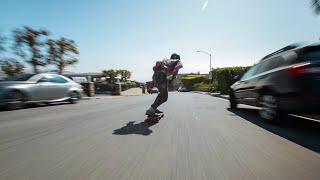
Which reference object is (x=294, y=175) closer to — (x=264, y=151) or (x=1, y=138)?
(x=264, y=151)

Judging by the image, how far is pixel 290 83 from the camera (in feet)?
19.1

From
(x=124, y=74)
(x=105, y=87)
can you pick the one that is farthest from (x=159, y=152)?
(x=124, y=74)

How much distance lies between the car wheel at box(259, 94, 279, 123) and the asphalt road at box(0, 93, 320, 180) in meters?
0.37

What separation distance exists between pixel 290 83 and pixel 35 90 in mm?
9852

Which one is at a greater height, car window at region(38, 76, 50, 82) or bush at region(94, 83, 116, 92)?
car window at region(38, 76, 50, 82)

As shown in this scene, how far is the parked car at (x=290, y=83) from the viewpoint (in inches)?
216

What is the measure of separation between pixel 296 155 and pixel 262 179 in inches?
50.0

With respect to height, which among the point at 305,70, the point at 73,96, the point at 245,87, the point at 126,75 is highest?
the point at 126,75

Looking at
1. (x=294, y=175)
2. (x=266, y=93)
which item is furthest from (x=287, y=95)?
(x=294, y=175)

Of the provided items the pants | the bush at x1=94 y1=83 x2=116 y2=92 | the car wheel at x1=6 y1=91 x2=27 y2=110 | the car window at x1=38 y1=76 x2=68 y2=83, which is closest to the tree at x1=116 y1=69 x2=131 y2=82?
the bush at x1=94 y1=83 x2=116 y2=92

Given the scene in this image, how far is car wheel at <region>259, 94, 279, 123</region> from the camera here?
6526 mm

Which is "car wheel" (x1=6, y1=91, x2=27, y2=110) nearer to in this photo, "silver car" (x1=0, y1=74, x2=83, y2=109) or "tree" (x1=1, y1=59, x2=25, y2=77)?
"silver car" (x1=0, y1=74, x2=83, y2=109)

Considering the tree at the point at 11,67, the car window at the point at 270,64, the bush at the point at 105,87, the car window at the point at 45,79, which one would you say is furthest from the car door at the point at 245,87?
the bush at the point at 105,87

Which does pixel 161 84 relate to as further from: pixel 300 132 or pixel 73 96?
pixel 73 96
